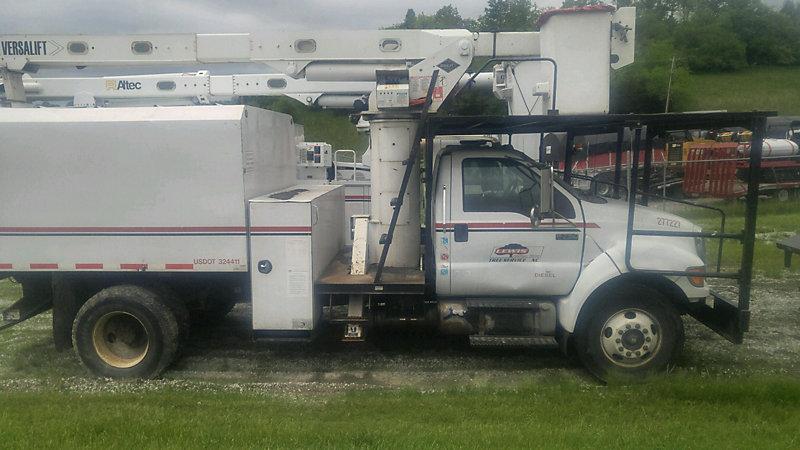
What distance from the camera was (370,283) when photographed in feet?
22.4

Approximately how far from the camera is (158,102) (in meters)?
12.1

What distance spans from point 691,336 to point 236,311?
19.3ft

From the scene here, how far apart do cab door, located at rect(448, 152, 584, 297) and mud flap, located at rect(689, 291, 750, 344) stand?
4.63 ft

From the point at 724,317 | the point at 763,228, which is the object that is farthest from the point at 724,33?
the point at 724,317

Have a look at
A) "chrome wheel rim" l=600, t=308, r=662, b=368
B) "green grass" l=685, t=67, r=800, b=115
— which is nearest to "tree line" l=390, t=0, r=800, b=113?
"green grass" l=685, t=67, r=800, b=115

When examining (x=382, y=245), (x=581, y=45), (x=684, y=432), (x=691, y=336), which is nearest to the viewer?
(x=684, y=432)

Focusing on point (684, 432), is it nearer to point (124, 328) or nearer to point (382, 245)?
point (382, 245)

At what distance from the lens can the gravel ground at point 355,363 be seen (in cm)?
669

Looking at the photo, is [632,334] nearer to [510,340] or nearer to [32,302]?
[510,340]

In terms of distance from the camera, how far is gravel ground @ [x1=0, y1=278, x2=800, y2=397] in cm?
669

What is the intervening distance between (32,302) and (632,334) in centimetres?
603

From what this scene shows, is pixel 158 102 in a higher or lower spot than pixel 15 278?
higher

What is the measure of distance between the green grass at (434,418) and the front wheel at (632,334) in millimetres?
452

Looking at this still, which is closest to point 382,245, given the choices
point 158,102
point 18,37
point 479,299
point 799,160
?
point 479,299
